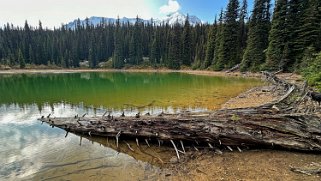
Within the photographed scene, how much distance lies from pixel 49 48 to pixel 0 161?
109 meters

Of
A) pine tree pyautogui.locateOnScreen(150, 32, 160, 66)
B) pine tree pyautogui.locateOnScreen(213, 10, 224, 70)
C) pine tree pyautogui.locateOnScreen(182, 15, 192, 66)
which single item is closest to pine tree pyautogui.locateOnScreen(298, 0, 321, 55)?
pine tree pyautogui.locateOnScreen(213, 10, 224, 70)

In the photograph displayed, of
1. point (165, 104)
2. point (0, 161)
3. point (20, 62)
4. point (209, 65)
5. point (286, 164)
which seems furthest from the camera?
point (20, 62)

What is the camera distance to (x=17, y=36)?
116 m

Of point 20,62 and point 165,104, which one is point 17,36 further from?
point 165,104

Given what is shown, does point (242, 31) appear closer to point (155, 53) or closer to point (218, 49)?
point (218, 49)

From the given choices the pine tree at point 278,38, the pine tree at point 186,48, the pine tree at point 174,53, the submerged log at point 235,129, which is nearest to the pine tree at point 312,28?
the pine tree at point 278,38

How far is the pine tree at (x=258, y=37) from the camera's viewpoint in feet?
165

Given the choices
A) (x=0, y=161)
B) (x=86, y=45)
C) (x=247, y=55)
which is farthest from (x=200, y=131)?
(x=86, y=45)

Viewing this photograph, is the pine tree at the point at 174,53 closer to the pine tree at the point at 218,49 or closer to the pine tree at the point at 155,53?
the pine tree at the point at 155,53

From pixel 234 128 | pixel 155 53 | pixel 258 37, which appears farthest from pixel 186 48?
pixel 234 128

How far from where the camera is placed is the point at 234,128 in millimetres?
9680

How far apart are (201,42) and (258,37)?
3077cm

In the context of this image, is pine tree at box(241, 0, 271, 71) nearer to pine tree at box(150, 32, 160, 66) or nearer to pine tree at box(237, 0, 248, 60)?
pine tree at box(237, 0, 248, 60)

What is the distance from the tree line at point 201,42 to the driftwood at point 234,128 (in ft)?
80.8
